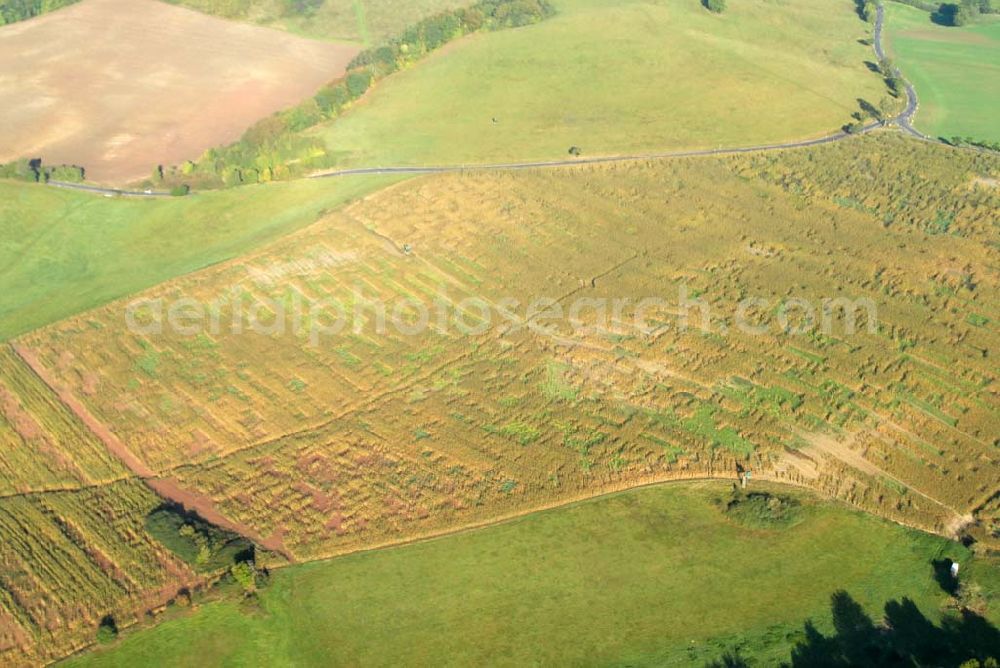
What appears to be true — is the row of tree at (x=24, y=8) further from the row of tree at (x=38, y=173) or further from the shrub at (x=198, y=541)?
the shrub at (x=198, y=541)

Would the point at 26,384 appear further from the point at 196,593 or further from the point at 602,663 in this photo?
the point at 602,663

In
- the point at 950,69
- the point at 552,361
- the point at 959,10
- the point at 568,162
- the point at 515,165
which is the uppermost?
the point at 959,10

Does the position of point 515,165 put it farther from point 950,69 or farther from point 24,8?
point 24,8

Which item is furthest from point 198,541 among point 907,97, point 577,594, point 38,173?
point 907,97

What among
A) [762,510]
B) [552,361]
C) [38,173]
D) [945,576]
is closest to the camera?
[945,576]

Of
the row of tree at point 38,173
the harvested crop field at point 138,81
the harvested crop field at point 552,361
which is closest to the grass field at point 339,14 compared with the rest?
the harvested crop field at point 138,81

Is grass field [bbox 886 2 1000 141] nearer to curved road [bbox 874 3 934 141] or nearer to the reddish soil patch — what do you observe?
curved road [bbox 874 3 934 141]

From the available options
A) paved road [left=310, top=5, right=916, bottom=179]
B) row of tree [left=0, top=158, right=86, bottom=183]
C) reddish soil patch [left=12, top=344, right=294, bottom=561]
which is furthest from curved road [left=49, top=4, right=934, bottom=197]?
reddish soil patch [left=12, top=344, right=294, bottom=561]

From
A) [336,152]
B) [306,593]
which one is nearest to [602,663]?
[306,593]
